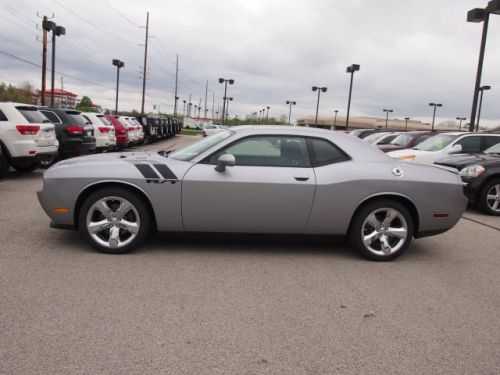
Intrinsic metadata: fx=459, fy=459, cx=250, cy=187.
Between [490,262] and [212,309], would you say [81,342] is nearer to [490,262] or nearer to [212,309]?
[212,309]

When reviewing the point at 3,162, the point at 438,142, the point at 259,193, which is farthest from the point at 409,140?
the point at 3,162

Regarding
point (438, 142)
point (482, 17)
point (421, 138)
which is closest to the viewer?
point (438, 142)

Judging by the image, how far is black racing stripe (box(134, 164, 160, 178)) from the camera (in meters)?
4.84

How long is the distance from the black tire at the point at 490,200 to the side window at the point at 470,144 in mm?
2966

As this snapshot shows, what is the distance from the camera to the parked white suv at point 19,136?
31.5ft

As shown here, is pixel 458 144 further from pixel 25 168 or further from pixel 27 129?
pixel 25 168

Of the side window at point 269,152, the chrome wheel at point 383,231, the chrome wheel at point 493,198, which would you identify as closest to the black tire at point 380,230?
the chrome wheel at point 383,231

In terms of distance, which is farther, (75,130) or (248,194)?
(75,130)

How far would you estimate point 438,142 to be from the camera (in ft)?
39.4

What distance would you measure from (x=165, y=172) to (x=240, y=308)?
1842mm

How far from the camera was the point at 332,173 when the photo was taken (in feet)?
16.5

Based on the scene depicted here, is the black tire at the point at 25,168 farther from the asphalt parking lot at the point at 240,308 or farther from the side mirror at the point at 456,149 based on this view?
the side mirror at the point at 456,149

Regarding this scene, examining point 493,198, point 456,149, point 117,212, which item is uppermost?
point 456,149

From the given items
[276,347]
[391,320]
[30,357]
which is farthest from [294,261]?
[30,357]
